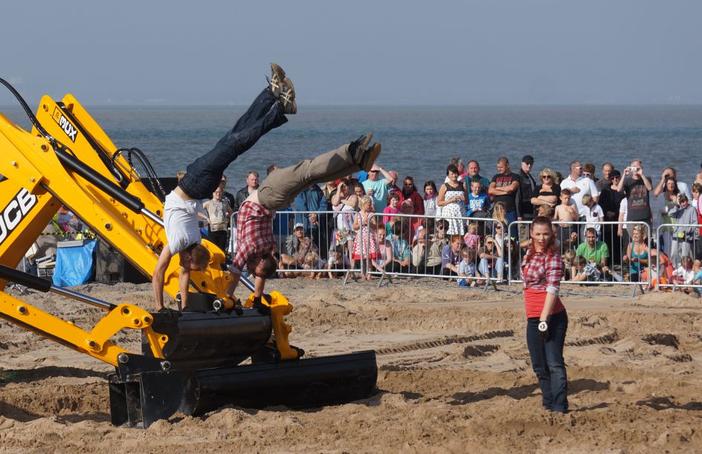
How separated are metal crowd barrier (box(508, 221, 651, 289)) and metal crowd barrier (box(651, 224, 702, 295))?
0.19 meters

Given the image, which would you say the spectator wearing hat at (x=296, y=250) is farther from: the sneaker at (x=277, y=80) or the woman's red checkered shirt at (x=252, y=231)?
the sneaker at (x=277, y=80)

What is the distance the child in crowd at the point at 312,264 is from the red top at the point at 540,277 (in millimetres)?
9331

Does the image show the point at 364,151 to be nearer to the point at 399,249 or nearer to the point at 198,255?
the point at 198,255

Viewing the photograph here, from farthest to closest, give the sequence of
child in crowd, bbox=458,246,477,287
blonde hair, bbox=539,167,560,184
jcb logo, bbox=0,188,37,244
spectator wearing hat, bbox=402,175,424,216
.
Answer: spectator wearing hat, bbox=402,175,424,216 → blonde hair, bbox=539,167,560,184 → child in crowd, bbox=458,246,477,287 → jcb logo, bbox=0,188,37,244

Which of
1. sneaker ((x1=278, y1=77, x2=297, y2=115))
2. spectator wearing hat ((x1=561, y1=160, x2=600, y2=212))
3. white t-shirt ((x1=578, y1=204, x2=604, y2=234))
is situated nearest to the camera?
sneaker ((x1=278, y1=77, x2=297, y2=115))

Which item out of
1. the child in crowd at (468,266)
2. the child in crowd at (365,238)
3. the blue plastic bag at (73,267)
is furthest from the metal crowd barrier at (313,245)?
the blue plastic bag at (73,267)

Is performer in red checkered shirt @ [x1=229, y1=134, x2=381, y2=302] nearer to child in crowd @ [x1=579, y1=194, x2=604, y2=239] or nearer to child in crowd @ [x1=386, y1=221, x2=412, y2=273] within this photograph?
child in crowd @ [x1=386, y1=221, x2=412, y2=273]

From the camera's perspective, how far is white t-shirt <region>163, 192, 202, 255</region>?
1014 cm

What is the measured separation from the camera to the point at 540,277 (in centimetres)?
1020

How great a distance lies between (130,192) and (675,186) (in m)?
10.7

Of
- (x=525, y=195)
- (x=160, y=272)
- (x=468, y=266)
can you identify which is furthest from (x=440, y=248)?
(x=160, y=272)

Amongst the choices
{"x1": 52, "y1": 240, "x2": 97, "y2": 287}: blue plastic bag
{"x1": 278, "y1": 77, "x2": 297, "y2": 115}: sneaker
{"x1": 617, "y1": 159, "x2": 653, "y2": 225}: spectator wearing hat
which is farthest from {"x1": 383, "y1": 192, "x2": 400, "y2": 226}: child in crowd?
{"x1": 278, "y1": 77, "x2": 297, "y2": 115}: sneaker

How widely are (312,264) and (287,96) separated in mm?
9764

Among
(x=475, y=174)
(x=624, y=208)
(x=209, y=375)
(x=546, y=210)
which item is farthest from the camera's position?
(x=475, y=174)
